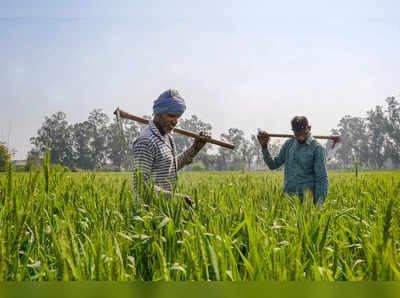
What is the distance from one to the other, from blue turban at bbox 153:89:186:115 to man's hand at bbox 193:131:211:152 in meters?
0.57

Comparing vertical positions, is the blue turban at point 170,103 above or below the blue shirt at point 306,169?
above

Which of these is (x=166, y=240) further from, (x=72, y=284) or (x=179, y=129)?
(x=179, y=129)

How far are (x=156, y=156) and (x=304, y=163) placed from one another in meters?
2.25

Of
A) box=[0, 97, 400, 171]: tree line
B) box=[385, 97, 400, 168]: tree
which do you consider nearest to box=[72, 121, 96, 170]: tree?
box=[0, 97, 400, 171]: tree line

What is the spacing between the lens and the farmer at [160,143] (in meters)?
2.74

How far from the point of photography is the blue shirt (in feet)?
13.7

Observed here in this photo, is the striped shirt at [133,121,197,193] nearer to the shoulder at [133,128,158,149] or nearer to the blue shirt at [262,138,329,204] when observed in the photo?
the shoulder at [133,128,158,149]

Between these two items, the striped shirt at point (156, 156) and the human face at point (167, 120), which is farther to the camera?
the human face at point (167, 120)

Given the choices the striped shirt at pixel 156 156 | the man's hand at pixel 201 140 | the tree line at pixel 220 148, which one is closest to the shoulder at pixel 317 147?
the man's hand at pixel 201 140

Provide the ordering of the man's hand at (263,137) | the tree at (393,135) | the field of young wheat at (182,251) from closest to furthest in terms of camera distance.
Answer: the field of young wheat at (182,251), the man's hand at (263,137), the tree at (393,135)

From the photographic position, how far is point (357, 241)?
7.33 feet

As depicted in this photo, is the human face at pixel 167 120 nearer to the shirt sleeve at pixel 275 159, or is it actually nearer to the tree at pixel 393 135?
the shirt sleeve at pixel 275 159

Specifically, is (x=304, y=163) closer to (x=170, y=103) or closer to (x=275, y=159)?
(x=275, y=159)

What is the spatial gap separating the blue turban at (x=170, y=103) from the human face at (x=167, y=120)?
0.22 feet
